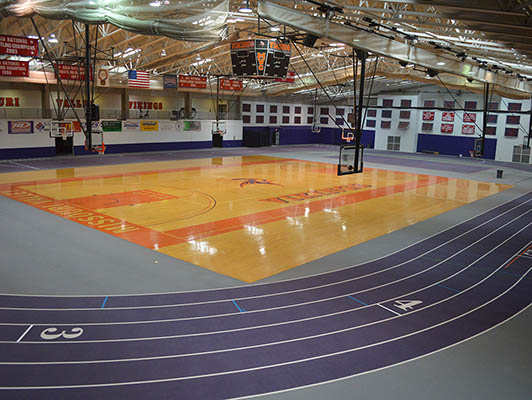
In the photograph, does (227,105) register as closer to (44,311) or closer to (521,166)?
A: (521,166)

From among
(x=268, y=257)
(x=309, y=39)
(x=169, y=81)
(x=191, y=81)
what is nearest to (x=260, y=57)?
(x=309, y=39)

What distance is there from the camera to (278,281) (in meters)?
10.6

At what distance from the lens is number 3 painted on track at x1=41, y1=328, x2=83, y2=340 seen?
7.64 m

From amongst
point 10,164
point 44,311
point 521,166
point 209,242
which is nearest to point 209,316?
point 44,311

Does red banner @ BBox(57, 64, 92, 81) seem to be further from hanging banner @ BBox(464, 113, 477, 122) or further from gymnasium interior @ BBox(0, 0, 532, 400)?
hanging banner @ BBox(464, 113, 477, 122)

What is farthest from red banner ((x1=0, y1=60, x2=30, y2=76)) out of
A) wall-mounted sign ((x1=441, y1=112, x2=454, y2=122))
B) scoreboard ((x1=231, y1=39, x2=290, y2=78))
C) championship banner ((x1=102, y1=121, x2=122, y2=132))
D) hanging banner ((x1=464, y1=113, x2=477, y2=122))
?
wall-mounted sign ((x1=441, y1=112, x2=454, y2=122))

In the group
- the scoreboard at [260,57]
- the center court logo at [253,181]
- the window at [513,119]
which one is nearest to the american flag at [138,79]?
the scoreboard at [260,57]

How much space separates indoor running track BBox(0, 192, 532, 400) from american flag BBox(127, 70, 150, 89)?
85.4ft

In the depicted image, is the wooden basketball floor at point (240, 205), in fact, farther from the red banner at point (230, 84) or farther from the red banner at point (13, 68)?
the red banner at point (230, 84)

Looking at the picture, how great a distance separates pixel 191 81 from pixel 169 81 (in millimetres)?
1661

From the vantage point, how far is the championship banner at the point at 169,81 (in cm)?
3521

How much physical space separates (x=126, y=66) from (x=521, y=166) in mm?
32760

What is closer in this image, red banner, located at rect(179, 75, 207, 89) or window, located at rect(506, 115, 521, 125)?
red banner, located at rect(179, 75, 207, 89)

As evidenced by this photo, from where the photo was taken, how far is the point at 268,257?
12.3 m
